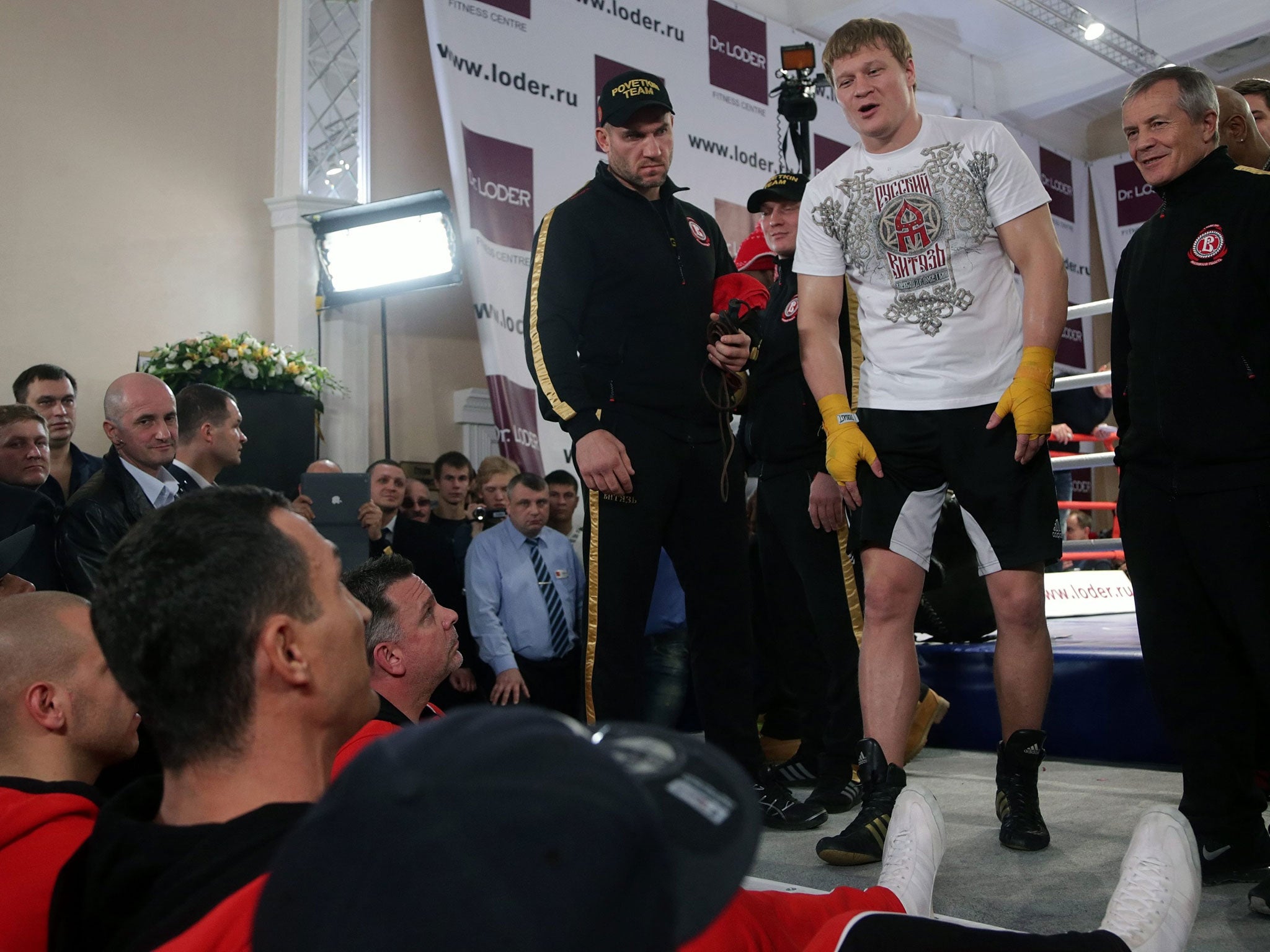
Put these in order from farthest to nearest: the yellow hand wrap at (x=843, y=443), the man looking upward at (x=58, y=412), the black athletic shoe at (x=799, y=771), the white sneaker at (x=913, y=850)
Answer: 1. the man looking upward at (x=58, y=412)
2. the black athletic shoe at (x=799, y=771)
3. the yellow hand wrap at (x=843, y=443)
4. the white sneaker at (x=913, y=850)

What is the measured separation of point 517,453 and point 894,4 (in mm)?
4973

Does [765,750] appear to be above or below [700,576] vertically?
below

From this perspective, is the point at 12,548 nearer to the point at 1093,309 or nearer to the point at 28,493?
the point at 28,493

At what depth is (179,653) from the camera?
0.85 m

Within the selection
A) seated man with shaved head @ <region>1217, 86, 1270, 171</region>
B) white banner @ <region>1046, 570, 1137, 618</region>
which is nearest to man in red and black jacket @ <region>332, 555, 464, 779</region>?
seated man with shaved head @ <region>1217, 86, 1270, 171</region>

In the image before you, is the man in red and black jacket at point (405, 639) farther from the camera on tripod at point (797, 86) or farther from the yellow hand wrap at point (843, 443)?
the camera on tripod at point (797, 86)

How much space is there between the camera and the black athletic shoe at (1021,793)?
179cm

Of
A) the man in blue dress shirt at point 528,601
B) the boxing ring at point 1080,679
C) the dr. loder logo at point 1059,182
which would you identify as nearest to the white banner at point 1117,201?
the dr. loder logo at point 1059,182

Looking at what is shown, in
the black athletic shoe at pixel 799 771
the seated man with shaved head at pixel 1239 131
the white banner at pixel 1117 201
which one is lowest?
the black athletic shoe at pixel 799 771

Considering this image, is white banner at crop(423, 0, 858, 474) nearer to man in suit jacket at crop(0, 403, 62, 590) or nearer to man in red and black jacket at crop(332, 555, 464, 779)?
man in suit jacket at crop(0, 403, 62, 590)

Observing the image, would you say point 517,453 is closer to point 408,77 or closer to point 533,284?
point 408,77

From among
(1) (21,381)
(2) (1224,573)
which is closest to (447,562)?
(1) (21,381)

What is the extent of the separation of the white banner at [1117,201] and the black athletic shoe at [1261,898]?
838 centimetres

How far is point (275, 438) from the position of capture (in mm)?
4645
